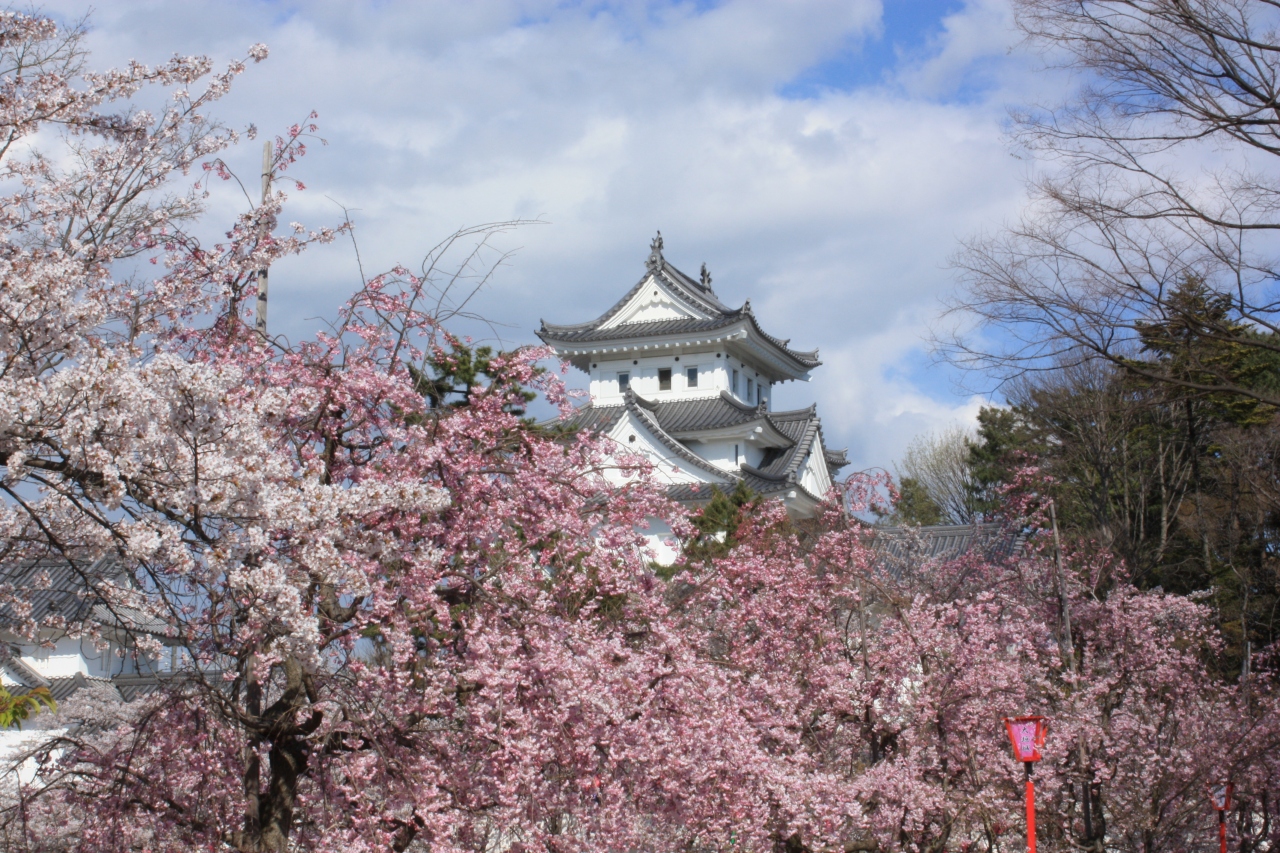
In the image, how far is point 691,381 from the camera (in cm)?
3509

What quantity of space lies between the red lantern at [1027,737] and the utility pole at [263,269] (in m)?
6.24

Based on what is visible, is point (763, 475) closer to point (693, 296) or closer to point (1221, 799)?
point (693, 296)

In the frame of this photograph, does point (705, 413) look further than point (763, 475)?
Yes

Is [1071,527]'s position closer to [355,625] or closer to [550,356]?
[550,356]

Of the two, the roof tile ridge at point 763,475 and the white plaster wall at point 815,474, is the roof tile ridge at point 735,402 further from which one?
the white plaster wall at point 815,474

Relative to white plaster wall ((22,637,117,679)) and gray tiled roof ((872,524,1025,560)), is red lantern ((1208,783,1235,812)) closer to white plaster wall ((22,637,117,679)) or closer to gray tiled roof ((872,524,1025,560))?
gray tiled roof ((872,524,1025,560))

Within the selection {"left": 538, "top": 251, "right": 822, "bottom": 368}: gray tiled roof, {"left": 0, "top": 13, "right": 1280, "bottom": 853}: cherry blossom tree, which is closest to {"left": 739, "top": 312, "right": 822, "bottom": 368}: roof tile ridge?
{"left": 538, "top": 251, "right": 822, "bottom": 368}: gray tiled roof

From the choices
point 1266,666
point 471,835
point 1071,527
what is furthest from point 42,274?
point 1071,527

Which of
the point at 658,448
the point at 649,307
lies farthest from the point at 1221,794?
the point at 649,307

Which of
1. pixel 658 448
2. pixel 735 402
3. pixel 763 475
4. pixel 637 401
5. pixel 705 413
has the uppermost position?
pixel 735 402

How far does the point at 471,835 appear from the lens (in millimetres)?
5773

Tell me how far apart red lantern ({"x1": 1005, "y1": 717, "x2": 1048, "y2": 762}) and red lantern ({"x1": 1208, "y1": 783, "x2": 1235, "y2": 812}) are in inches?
95.4

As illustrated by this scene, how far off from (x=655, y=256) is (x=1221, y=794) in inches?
1132

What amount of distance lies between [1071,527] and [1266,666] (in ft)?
16.3
